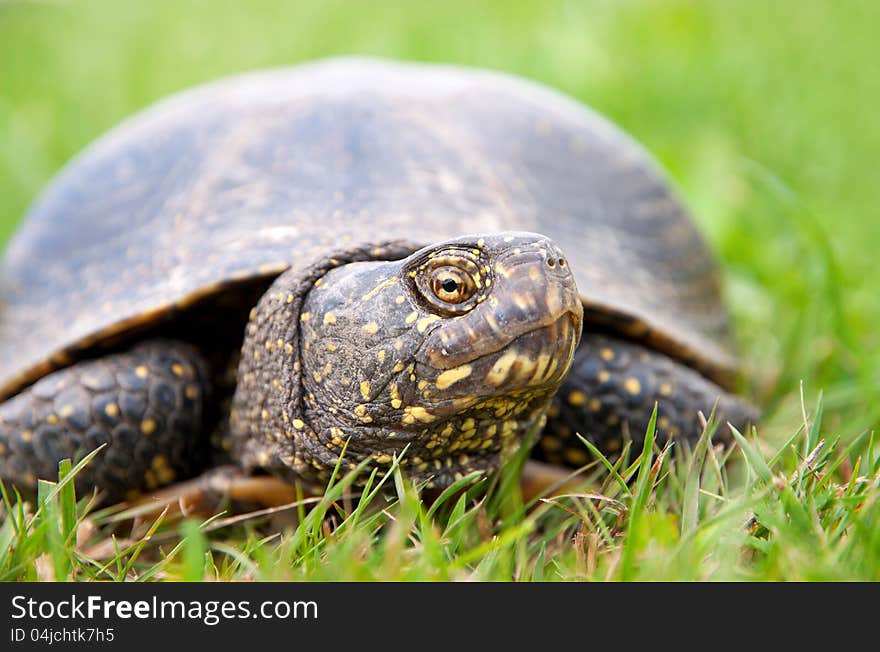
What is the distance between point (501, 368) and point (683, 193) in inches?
108

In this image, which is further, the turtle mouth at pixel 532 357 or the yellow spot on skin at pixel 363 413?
the yellow spot on skin at pixel 363 413

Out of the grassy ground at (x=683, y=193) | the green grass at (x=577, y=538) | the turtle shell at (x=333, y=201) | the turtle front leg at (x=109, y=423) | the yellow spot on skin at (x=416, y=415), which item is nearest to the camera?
the green grass at (x=577, y=538)

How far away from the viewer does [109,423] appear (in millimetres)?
2328

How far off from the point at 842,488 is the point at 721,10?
6174 mm

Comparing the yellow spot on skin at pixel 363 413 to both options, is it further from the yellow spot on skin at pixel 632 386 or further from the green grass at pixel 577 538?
the yellow spot on skin at pixel 632 386

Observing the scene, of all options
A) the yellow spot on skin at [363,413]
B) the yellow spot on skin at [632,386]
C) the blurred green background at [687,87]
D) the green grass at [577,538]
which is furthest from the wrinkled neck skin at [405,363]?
the blurred green background at [687,87]

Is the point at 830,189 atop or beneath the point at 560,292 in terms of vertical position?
beneath

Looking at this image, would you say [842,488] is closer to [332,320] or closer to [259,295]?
[332,320]

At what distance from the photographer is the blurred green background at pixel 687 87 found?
3.60 m

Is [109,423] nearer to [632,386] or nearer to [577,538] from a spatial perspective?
[577,538]

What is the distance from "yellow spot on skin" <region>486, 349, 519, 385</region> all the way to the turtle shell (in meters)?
0.54

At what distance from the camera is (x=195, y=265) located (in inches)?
94.6
